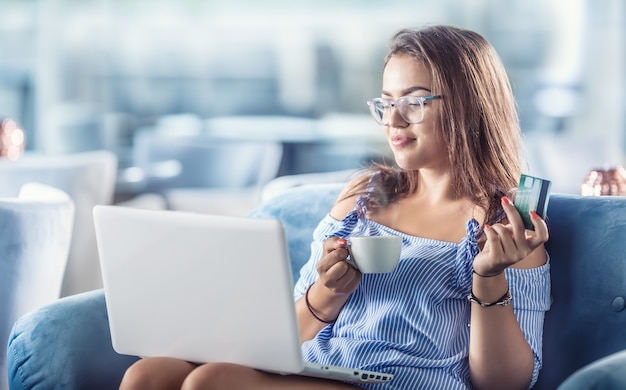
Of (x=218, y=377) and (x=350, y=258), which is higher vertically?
(x=350, y=258)

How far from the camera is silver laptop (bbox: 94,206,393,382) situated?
4.70 feet

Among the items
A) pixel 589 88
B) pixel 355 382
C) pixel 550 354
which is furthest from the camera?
pixel 589 88

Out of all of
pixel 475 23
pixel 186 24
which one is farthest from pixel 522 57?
pixel 186 24

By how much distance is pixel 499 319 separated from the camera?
1635mm

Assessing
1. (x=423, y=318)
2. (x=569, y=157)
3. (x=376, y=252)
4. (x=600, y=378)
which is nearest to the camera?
(x=600, y=378)

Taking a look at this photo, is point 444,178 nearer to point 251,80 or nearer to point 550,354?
point 550,354

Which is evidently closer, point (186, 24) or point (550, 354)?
point (550, 354)

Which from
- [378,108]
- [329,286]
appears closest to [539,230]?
[329,286]

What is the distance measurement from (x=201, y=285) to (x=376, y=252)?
319 millimetres

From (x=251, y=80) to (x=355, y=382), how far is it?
6.01 meters

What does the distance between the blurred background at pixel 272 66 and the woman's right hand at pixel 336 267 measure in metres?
5.41

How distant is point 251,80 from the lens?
7.48 meters

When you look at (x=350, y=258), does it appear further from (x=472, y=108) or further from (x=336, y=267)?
(x=472, y=108)

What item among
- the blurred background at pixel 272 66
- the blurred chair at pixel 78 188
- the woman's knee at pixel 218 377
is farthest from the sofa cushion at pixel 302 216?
the blurred background at pixel 272 66
